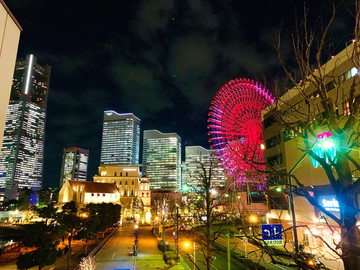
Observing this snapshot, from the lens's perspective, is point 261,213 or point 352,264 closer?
point 352,264

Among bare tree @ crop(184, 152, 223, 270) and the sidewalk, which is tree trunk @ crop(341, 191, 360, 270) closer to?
bare tree @ crop(184, 152, 223, 270)

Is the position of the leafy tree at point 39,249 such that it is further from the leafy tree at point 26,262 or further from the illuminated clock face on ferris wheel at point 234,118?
the illuminated clock face on ferris wheel at point 234,118

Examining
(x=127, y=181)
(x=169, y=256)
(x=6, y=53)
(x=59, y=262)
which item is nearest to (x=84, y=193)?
(x=127, y=181)

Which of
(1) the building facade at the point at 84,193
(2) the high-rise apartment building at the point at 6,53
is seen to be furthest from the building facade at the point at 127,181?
(2) the high-rise apartment building at the point at 6,53

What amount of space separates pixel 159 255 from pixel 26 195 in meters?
93.2

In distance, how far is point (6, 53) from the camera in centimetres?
673

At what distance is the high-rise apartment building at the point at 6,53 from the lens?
6.47m

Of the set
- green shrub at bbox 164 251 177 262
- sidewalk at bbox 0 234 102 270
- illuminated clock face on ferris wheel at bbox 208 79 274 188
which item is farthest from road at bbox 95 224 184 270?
illuminated clock face on ferris wheel at bbox 208 79 274 188

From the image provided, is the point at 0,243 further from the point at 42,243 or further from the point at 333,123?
the point at 333,123

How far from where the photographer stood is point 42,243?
21.1 m

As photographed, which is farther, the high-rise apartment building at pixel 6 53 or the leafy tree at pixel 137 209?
the leafy tree at pixel 137 209

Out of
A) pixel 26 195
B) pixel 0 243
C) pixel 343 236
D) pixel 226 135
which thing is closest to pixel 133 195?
pixel 26 195

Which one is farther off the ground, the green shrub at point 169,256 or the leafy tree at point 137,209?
the leafy tree at point 137,209

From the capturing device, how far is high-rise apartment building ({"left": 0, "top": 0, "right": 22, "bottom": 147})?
255 inches
